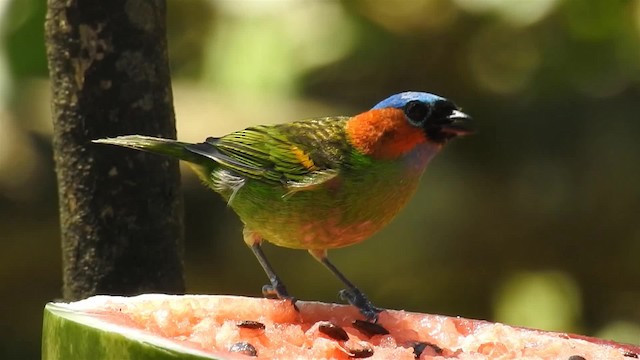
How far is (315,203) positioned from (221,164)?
1.71ft

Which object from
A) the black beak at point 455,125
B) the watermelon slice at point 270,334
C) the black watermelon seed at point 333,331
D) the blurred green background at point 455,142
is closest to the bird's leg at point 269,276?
the watermelon slice at point 270,334

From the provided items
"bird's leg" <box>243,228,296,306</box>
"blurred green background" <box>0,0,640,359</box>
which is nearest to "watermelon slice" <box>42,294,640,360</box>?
"bird's leg" <box>243,228,296,306</box>

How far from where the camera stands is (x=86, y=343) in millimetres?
2221

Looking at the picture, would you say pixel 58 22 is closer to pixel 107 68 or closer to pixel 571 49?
pixel 107 68

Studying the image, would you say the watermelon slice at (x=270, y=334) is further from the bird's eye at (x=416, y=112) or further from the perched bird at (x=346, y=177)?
the bird's eye at (x=416, y=112)

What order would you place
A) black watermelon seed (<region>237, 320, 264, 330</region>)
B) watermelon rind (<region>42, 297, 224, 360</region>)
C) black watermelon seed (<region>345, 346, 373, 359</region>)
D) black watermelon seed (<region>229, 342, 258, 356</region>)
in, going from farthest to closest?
black watermelon seed (<region>237, 320, 264, 330</region>), black watermelon seed (<region>345, 346, 373, 359</region>), black watermelon seed (<region>229, 342, 258, 356</region>), watermelon rind (<region>42, 297, 224, 360</region>)

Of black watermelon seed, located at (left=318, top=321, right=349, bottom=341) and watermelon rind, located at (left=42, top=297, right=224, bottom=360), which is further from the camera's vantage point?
black watermelon seed, located at (left=318, top=321, right=349, bottom=341)

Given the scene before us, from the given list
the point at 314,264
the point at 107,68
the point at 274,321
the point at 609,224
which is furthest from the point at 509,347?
the point at 609,224

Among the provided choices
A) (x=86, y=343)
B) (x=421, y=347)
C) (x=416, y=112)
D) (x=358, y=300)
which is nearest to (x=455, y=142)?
(x=416, y=112)

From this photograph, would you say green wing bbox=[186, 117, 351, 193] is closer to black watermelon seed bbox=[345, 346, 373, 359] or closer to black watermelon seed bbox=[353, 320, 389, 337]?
black watermelon seed bbox=[353, 320, 389, 337]

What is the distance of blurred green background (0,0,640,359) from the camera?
21.2 feet

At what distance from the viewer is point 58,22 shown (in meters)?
2.83

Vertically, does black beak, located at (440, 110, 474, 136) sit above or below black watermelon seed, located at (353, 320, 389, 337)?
above

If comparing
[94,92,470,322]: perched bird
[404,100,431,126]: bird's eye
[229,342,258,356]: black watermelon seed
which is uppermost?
[404,100,431,126]: bird's eye
